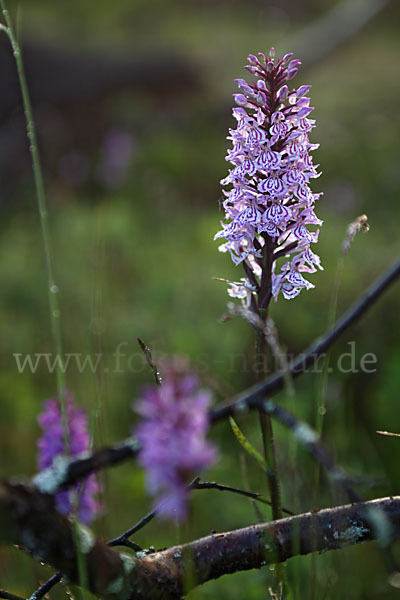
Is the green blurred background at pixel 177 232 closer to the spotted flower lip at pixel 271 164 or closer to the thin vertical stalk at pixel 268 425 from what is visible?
the thin vertical stalk at pixel 268 425

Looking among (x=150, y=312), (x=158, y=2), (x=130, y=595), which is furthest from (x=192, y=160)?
(x=158, y=2)

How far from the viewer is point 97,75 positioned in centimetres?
785

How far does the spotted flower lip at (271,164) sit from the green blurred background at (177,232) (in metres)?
0.27

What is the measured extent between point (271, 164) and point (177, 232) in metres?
3.41

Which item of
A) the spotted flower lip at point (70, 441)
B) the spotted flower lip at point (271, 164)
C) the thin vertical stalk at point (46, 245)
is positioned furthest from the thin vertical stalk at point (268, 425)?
the spotted flower lip at point (70, 441)

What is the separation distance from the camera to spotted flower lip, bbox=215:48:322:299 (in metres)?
0.95

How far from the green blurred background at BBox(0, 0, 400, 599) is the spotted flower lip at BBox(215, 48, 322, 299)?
271 millimetres

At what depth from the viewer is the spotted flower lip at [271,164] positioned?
0.95m

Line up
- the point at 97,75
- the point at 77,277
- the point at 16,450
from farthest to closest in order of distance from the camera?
1. the point at 97,75
2. the point at 77,277
3. the point at 16,450

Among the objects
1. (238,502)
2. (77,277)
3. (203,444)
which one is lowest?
(238,502)

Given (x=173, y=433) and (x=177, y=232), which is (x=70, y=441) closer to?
(x=173, y=433)

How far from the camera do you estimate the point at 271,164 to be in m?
0.94

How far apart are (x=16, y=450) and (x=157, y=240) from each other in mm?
2028

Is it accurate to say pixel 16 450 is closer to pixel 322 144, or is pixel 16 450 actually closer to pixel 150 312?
pixel 150 312
